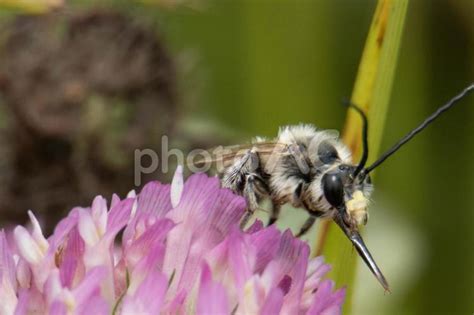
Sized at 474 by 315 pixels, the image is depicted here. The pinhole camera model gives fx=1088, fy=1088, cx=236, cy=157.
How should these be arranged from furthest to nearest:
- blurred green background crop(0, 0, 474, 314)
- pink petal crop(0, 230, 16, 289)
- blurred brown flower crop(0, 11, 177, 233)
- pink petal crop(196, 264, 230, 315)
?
blurred green background crop(0, 0, 474, 314) < blurred brown flower crop(0, 11, 177, 233) < pink petal crop(0, 230, 16, 289) < pink petal crop(196, 264, 230, 315)

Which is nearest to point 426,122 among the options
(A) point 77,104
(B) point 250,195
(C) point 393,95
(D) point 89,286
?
(B) point 250,195

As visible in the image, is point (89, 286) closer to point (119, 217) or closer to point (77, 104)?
point (119, 217)

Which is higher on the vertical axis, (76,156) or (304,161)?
(76,156)

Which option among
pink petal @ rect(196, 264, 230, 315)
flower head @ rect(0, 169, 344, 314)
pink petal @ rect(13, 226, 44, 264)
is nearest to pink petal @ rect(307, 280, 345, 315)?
flower head @ rect(0, 169, 344, 314)

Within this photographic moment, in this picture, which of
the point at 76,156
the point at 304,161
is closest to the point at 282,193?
the point at 304,161

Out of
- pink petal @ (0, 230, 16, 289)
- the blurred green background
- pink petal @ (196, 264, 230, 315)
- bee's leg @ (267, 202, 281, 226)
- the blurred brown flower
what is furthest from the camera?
the blurred green background

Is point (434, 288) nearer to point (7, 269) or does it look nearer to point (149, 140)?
point (149, 140)

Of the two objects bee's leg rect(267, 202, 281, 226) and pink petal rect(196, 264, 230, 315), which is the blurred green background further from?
pink petal rect(196, 264, 230, 315)
